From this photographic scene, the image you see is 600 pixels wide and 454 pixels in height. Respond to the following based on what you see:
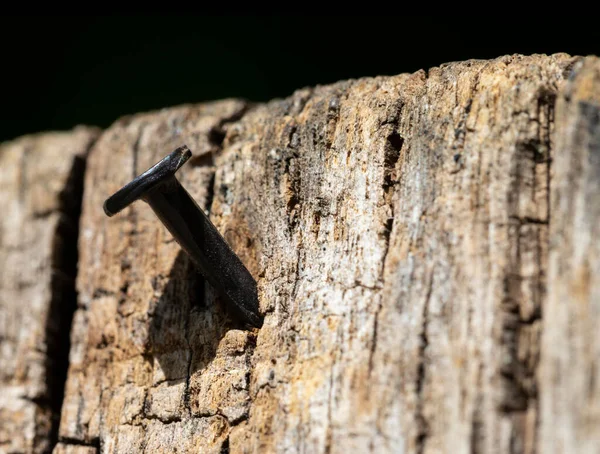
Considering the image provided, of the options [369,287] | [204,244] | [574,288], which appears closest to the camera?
[574,288]

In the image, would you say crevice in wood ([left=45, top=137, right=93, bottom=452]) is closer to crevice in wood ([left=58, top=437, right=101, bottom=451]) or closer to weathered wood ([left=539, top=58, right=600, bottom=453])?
crevice in wood ([left=58, top=437, right=101, bottom=451])

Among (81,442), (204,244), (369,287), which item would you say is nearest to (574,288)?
(369,287)

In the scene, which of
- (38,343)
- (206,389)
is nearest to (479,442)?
(206,389)

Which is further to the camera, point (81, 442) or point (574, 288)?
point (81, 442)

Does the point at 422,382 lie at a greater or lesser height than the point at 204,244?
lesser

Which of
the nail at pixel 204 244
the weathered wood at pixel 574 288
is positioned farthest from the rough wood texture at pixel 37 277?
the weathered wood at pixel 574 288

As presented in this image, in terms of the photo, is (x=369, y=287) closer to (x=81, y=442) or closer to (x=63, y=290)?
(x=81, y=442)
